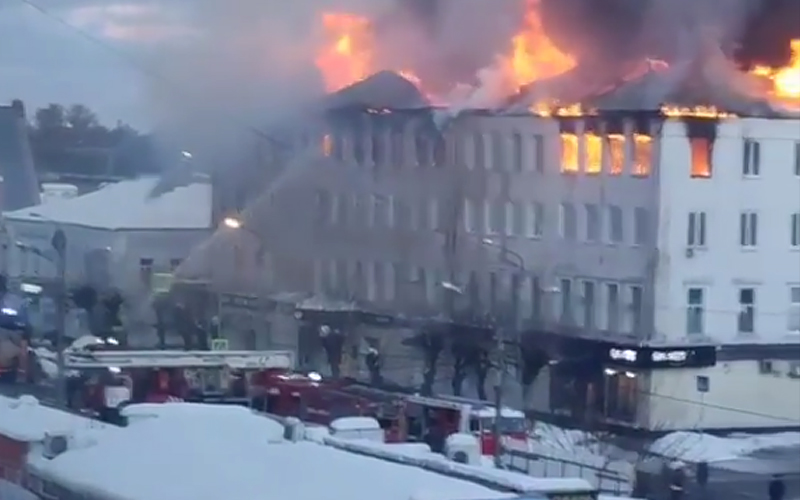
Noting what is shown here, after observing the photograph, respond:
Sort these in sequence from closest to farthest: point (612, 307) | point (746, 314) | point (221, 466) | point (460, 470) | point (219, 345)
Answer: point (460, 470) < point (221, 466) < point (612, 307) < point (746, 314) < point (219, 345)

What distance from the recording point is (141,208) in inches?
192

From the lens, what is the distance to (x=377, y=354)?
4.89 metres

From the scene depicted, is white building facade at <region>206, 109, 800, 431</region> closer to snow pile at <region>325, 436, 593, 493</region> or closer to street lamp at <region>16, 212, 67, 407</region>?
street lamp at <region>16, 212, 67, 407</region>

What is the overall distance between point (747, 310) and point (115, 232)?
1536 millimetres

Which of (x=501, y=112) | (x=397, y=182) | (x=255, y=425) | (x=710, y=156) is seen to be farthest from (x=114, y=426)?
(x=710, y=156)

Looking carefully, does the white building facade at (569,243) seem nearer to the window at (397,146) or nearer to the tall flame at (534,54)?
the window at (397,146)

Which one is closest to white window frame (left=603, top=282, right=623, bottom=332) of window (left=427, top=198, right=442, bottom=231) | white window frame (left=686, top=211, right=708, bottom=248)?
white window frame (left=686, top=211, right=708, bottom=248)

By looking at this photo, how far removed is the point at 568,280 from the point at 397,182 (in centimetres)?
46

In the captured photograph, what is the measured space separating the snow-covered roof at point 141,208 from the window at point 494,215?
0.66 metres

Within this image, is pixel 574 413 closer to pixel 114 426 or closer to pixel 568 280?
pixel 568 280

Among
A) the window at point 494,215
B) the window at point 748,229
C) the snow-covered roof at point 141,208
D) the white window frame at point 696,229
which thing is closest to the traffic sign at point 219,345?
the snow-covered roof at point 141,208

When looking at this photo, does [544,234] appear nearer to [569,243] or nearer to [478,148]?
[569,243]

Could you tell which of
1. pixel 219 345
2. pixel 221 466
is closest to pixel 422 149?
pixel 219 345

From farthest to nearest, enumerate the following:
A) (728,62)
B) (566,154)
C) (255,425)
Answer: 1. (728,62)
2. (566,154)
3. (255,425)
